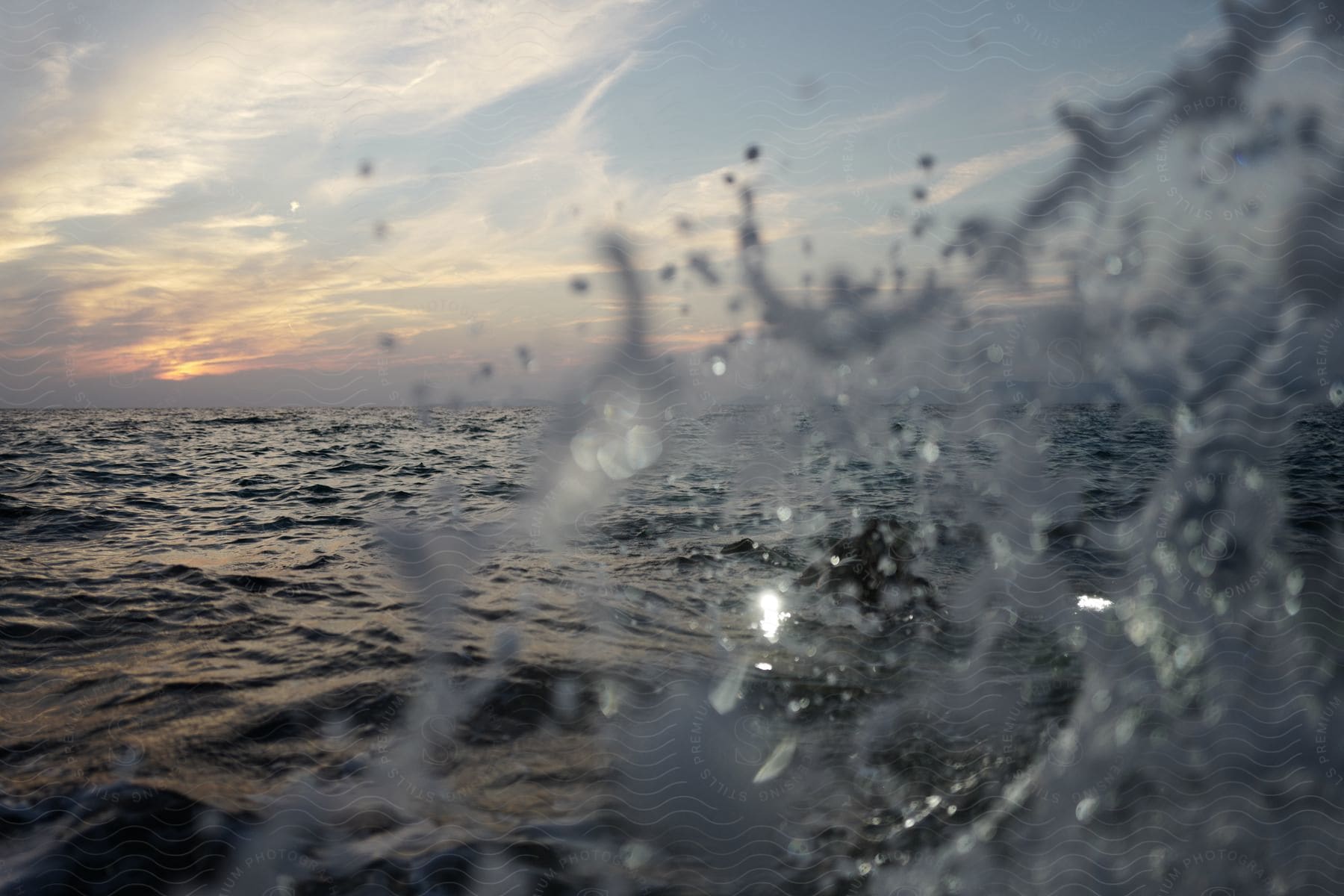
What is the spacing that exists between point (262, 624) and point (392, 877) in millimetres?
4792

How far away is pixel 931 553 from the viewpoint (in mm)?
11211

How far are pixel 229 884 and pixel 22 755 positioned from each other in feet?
8.03

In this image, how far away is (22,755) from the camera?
5094 mm

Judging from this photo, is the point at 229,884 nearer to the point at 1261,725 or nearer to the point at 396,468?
the point at 1261,725

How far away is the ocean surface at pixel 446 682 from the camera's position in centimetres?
430

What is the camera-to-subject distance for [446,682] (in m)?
6.37

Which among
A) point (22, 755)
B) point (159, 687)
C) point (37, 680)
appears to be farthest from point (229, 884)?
point (37, 680)

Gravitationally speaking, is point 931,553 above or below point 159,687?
below

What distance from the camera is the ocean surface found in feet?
14.1

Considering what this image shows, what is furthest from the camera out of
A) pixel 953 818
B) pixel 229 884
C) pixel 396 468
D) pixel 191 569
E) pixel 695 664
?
pixel 396 468

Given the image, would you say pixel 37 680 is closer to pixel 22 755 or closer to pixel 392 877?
pixel 22 755

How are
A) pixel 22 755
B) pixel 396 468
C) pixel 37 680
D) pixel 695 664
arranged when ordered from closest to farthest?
pixel 22 755, pixel 37 680, pixel 695 664, pixel 396 468

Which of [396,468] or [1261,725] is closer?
[1261,725]

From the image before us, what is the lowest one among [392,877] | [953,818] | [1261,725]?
[1261,725]
